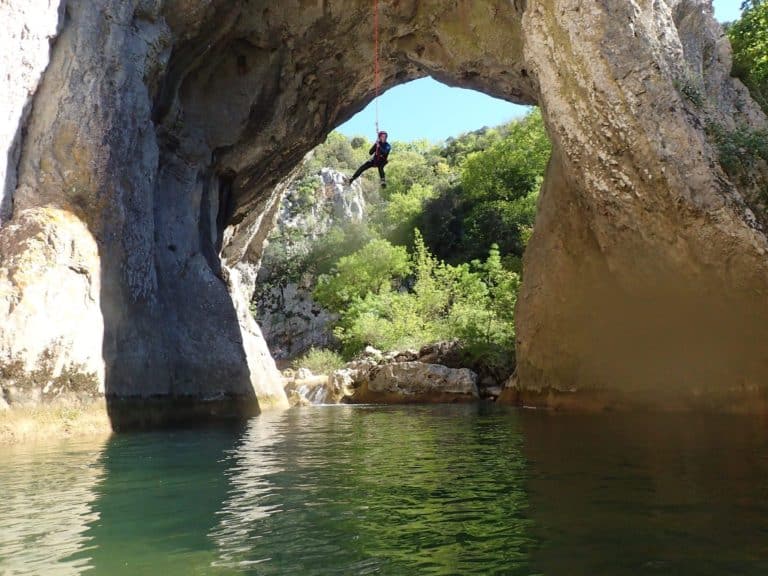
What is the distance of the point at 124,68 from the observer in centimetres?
1156

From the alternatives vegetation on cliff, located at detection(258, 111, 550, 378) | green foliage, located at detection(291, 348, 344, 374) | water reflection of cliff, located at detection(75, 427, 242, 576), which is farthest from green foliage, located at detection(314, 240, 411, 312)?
water reflection of cliff, located at detection(75, 427, 242, 576)

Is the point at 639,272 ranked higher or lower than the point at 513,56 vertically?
lower

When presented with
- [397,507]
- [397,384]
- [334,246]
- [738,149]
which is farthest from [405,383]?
[334,246]

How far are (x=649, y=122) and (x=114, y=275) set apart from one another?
9.36m

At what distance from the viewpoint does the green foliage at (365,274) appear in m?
33.9

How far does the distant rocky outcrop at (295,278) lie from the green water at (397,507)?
2867cm

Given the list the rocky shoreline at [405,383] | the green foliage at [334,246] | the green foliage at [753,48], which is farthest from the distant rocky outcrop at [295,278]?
the green foliage at [753,48]

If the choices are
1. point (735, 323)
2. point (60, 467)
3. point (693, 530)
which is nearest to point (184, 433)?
point (60, 467)

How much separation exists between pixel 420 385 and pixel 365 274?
49.9 ft

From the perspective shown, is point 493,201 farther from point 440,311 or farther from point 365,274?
point 440,311

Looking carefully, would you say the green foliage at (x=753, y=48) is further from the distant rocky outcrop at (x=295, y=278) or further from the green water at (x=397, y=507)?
the distant rocky outcrop at (x=295, y=278)

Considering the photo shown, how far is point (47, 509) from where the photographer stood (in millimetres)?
4316

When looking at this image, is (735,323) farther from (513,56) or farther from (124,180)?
(124,180)

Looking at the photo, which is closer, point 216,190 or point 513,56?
point 513,56
